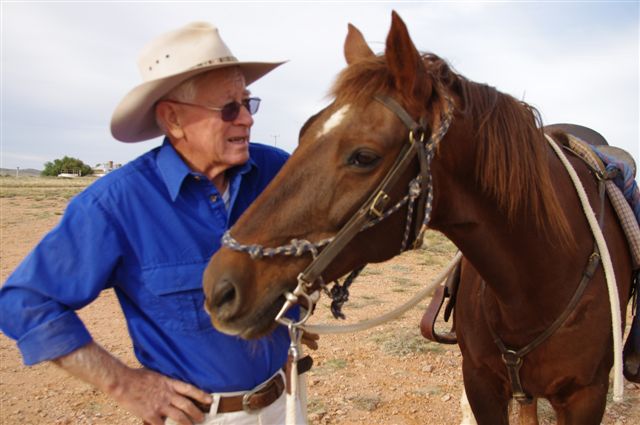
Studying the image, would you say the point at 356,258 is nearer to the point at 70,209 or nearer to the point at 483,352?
the point at 70,209

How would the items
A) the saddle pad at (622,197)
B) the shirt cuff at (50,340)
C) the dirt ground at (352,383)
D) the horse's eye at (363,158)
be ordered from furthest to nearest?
the dirt ground at (352,383)
the saddle pad at (622,197)
the horse's eye at (363,158)
the shirt cuff at (50,340)

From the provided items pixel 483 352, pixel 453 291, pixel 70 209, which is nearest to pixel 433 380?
pixel 453 291

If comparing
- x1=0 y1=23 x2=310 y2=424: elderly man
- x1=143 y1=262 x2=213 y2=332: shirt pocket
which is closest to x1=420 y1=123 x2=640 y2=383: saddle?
x1=0 y1=23 x2=310 y2=424: elderly man

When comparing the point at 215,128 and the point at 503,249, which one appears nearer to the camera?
the point at 215,128

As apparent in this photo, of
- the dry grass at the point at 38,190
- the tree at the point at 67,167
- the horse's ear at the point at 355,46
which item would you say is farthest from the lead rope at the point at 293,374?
the tree at the point at 67,167

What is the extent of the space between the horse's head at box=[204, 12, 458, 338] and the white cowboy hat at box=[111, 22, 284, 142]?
462mm

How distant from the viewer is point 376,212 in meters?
1.68

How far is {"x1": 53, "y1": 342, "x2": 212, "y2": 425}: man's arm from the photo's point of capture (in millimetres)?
1619

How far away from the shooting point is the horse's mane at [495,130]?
1776mm

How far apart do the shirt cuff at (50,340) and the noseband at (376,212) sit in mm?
554

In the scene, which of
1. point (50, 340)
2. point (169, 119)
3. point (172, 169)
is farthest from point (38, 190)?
point (50, 340)

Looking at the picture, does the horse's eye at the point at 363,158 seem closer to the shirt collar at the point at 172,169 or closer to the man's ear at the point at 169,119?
the shirt collar at the point at 172,169

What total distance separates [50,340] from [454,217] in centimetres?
146

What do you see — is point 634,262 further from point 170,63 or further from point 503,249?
point 170,63
